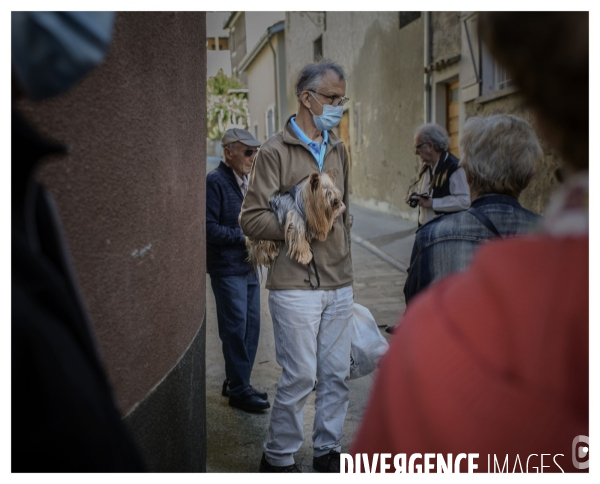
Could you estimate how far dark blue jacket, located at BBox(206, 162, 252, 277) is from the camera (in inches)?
173

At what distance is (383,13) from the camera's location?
49.8ft

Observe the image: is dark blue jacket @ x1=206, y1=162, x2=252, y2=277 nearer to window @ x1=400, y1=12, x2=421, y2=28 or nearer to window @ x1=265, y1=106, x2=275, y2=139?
window @ x1=400, y1=12, x2=421, y2=28

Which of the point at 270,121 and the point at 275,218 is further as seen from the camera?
the point at 270,121

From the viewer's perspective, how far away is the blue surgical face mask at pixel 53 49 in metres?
1.10

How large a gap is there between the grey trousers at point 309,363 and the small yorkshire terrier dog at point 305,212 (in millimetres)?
232

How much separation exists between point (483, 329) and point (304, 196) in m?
2.37

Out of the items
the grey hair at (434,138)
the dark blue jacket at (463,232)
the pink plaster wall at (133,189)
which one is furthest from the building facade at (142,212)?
the grey hair at (434,138)

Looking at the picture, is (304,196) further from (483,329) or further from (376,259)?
(376,259)

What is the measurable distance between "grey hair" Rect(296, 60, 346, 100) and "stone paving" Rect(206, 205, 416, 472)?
2.10 m

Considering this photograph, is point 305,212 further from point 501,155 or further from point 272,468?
point 272,468

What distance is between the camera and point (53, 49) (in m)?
1.10

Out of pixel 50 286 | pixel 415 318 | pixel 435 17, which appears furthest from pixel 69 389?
pixel 435 17

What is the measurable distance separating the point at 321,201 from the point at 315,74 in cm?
72

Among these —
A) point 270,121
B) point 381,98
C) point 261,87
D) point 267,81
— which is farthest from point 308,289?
point 261,87
